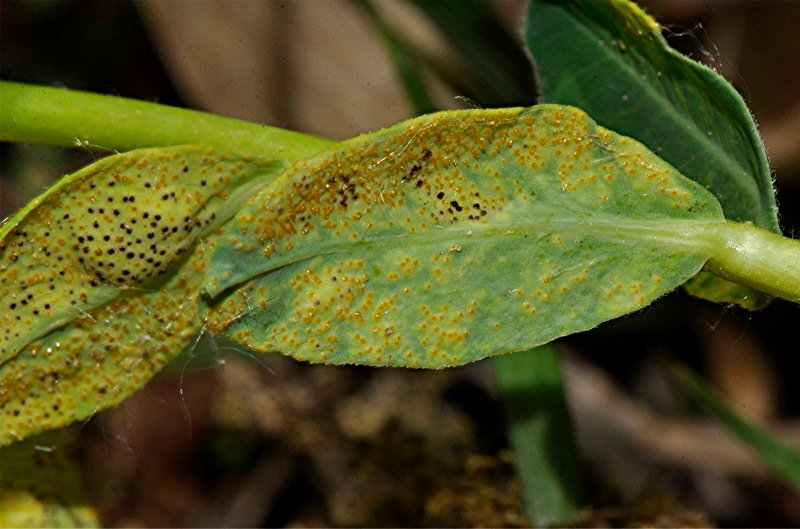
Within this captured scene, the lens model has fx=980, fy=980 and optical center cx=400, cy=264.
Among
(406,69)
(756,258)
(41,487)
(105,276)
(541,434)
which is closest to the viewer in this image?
(756,258)

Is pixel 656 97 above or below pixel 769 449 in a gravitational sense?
above

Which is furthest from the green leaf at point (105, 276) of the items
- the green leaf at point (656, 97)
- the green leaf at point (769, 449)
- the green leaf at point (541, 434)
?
the green leaf at point (769, 449)

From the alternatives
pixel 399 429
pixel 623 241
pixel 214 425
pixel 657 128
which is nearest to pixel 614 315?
pixel 623 241

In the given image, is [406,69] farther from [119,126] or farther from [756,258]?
[756,258]

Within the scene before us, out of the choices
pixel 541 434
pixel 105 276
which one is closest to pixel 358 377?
pixel 541 434

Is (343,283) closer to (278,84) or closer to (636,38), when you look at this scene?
(636,38)
